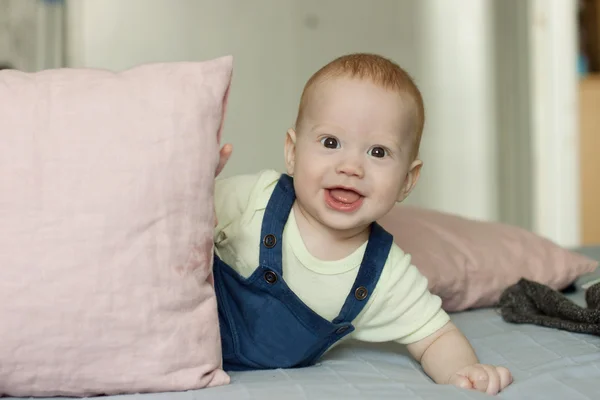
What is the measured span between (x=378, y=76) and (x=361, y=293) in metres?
0.29

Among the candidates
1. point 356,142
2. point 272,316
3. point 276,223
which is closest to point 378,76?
point 356,142

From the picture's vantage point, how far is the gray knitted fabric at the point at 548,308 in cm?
130

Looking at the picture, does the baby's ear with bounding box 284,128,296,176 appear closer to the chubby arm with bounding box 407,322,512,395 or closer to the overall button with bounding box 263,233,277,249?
the overall button with bounding box 263,233,277,249

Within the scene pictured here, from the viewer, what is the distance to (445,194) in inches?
135

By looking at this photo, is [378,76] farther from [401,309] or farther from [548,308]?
[548,308]

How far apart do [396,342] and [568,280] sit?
526mm

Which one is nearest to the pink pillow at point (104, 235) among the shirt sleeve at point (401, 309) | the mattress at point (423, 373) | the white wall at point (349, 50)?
the mattress at point (423, 373)

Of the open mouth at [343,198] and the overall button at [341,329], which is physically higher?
the open mouth at [343,198]

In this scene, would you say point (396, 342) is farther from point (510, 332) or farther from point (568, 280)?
point (568, 280)

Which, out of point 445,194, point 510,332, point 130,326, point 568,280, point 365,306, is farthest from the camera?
point 445,194

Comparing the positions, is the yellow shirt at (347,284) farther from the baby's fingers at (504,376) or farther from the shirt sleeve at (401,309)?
the baby's fingers at (504,376)

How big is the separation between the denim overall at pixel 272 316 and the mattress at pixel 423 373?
3 centimetres

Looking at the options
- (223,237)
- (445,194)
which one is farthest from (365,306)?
(445,194)

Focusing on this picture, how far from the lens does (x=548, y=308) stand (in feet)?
4.51
